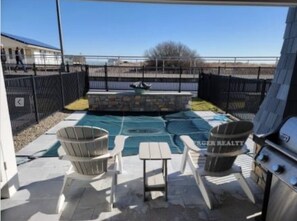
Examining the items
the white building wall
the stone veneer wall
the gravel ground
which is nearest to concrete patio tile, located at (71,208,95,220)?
the gravel ground

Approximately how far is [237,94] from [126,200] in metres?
4.78

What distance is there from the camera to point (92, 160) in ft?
7.02

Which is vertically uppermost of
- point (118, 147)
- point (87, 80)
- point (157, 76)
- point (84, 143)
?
point (157, 76)

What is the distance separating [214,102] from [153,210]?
244 inches

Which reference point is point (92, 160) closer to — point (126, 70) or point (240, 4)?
point (240, 4)

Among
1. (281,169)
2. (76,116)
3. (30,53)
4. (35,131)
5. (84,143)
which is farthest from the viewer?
(30,53)

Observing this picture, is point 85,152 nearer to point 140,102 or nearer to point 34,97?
point 34,97

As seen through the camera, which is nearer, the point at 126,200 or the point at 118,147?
the point at 126,200

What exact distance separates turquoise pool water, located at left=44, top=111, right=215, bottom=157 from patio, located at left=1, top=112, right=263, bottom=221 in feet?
2.77

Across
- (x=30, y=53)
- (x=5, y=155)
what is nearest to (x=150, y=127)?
(x=5, y=155)

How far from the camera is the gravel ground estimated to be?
160 inches

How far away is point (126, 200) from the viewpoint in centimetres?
236

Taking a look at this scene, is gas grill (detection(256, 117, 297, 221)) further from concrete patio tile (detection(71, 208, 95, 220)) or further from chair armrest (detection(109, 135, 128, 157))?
concrete patio tile (detection(71, 208, 95, 220))

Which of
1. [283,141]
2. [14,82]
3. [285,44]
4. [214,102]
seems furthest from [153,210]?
[214,102]
